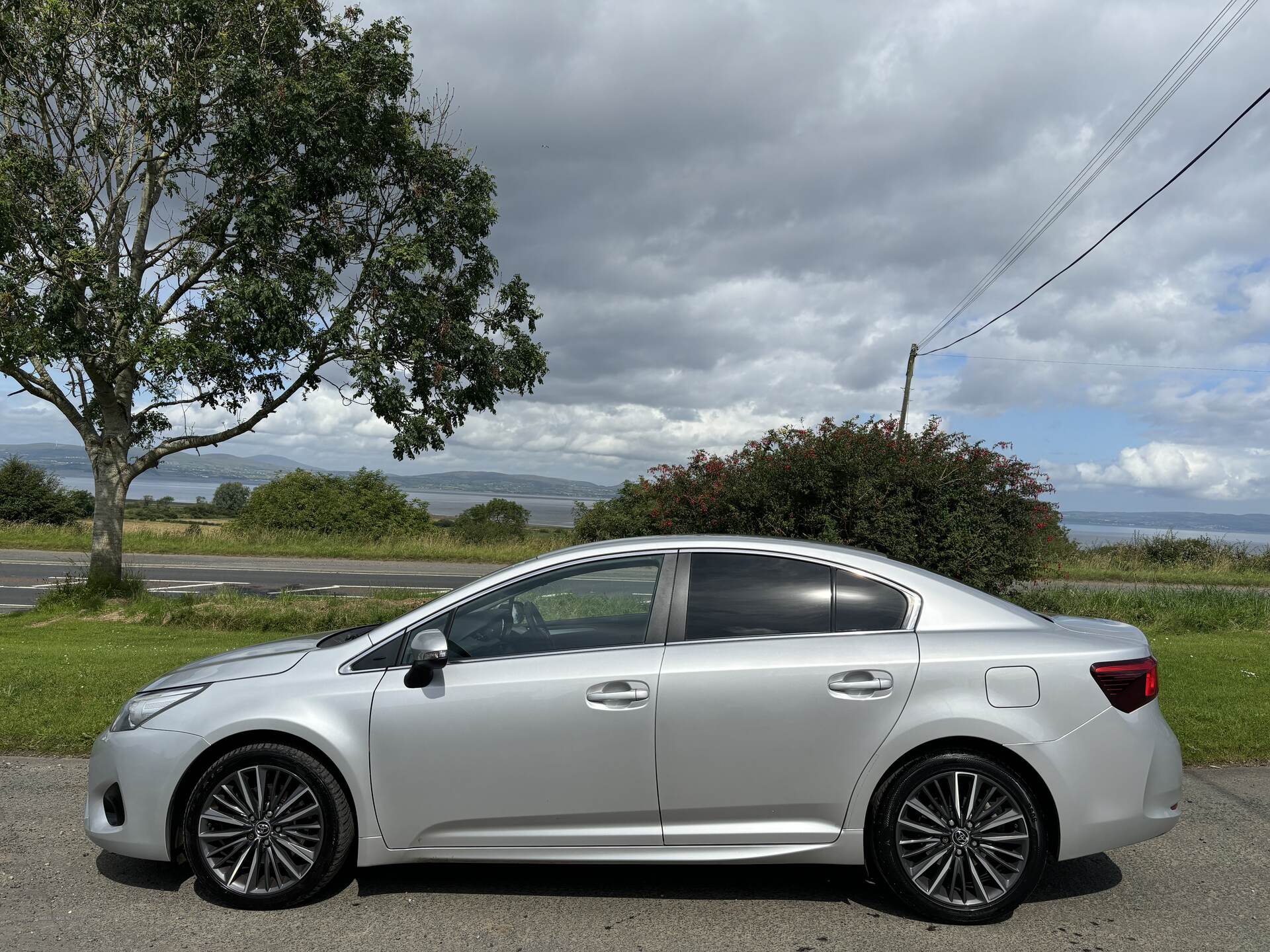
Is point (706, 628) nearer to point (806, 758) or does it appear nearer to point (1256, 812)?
point (806, 758)

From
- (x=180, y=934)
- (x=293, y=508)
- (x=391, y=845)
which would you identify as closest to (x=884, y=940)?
(x=391, y=845)

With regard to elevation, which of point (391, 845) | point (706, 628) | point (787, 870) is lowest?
point (787, 870)

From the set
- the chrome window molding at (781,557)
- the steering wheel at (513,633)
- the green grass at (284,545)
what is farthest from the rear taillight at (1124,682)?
the green grass at (284,545)

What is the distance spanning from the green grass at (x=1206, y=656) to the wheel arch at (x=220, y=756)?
5.58 metres

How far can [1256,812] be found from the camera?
5062mm

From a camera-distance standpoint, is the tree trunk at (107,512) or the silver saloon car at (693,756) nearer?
the silver saloon car at (693,756)

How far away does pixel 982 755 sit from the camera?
3766 millimetres

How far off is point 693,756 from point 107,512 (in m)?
13.7

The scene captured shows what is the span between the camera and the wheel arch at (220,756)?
12.7 feet

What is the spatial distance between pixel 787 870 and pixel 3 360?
1236 cm

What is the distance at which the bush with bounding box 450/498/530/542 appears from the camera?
34219mm

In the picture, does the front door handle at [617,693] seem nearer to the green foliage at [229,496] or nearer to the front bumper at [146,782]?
the front bumper at [146,782]

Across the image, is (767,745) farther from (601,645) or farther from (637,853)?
(601,645)

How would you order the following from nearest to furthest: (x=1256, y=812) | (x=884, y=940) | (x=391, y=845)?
(x=884, y=940) < (x=391, y=845) < (x=1256, y=812)
